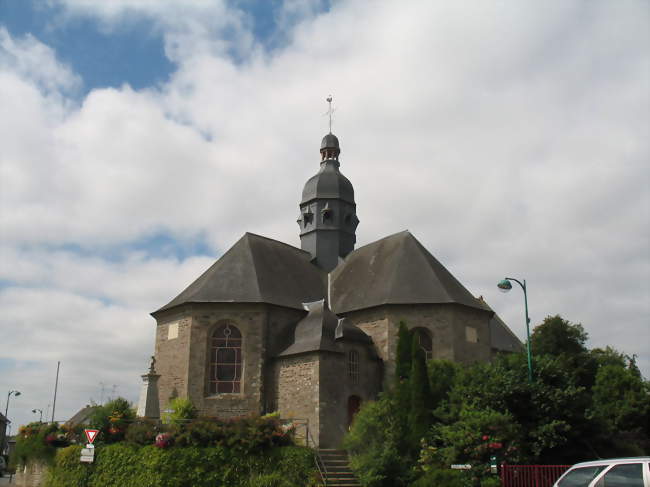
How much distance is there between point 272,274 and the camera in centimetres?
2892

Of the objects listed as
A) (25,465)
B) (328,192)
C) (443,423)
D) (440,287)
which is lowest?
(25,465)

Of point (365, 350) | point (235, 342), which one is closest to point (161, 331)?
point (235, 342)

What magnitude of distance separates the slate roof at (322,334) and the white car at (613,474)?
13.9m

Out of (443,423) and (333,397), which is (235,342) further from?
(443,423)

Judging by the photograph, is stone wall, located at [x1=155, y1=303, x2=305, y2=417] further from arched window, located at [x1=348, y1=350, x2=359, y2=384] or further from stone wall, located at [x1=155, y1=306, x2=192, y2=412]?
arched window, located at [x1=348, y1=350, x2=359, y2=384]

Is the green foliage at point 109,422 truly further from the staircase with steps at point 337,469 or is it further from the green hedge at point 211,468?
the staircase with steps at point 337,469

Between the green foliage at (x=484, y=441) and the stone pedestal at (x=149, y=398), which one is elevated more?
the stone pedestal at (x=149, y=398)

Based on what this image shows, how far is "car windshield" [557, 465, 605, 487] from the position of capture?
9867 millimetres

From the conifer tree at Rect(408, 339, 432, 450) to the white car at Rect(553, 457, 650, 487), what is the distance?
9.70 meters

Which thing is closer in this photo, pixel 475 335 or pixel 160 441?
pixel 160 441

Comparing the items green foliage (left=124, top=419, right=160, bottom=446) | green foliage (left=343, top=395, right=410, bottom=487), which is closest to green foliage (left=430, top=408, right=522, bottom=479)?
green foliage (left=343, top=395, right=410, bottom=487)

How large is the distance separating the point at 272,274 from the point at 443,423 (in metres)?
11.8

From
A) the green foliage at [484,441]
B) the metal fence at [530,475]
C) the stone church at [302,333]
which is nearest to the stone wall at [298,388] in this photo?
the stone church at [302,333]

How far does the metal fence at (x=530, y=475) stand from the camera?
47.5ft
